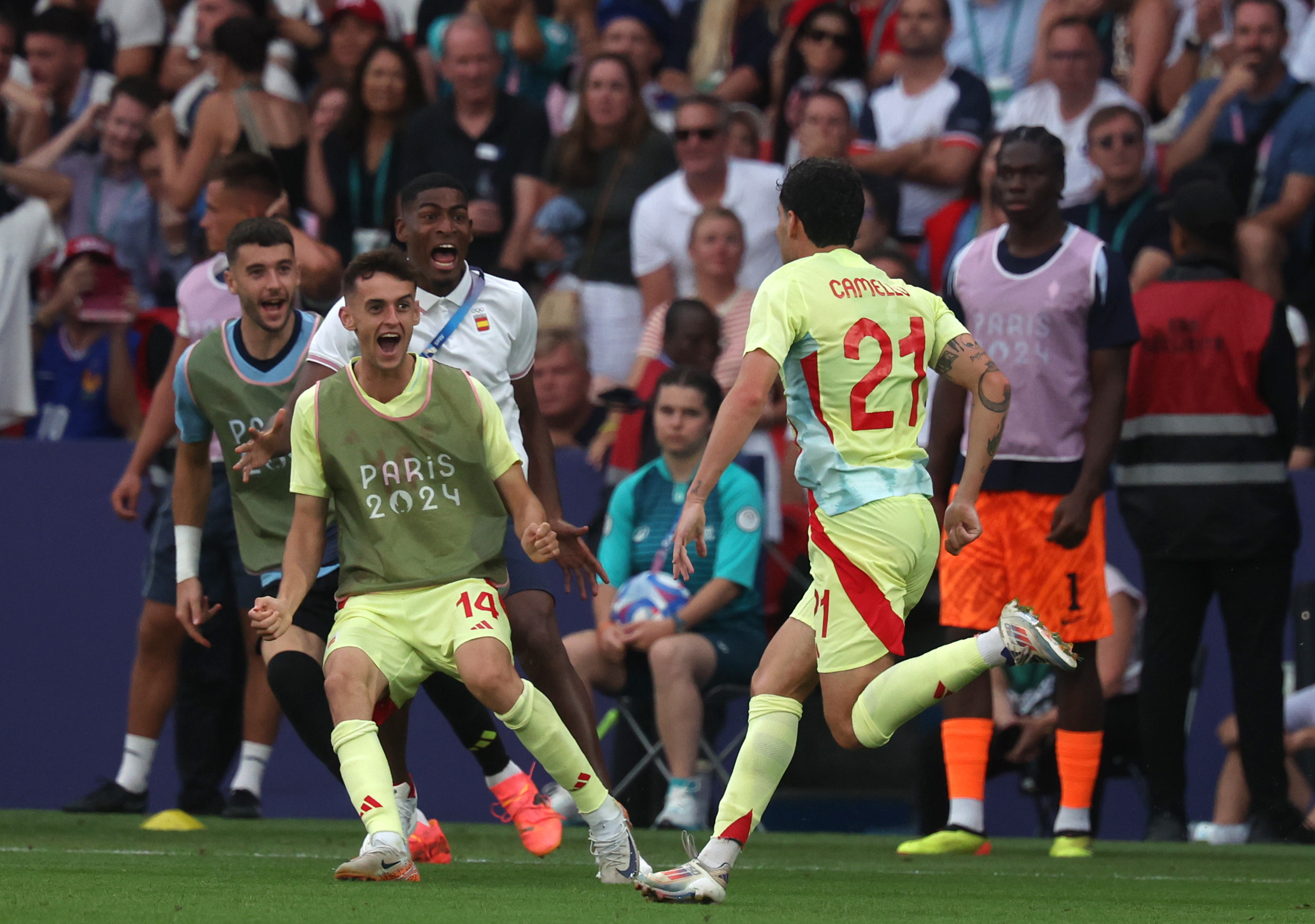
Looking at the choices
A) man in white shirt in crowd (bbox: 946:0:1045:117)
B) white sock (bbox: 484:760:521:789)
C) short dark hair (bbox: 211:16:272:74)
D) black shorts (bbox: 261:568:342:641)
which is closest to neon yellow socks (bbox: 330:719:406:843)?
white sock (bbox: 484:760:521:789)

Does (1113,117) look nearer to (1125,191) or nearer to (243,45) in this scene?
(1125,191)

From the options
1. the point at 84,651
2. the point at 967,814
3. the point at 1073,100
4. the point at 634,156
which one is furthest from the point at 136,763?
the point at 1073,100

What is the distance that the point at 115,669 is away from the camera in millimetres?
9898

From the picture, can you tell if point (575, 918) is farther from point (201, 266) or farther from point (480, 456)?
point (201, 266)

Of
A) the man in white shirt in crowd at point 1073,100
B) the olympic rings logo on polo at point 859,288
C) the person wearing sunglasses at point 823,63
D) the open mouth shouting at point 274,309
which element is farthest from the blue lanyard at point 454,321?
the person wearing sunglasses at point 823,63

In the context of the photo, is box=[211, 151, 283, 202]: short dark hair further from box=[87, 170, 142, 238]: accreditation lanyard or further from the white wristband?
box=[87, 170, 142, 238]: accreditation lanyard

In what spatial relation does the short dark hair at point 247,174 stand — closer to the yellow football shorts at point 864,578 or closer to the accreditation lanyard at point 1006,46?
the yellow football shorts at point 864,578

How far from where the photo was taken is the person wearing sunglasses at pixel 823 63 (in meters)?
11.0

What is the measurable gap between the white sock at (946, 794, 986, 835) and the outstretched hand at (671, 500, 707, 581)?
2.58 meters

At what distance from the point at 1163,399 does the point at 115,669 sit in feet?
17.5

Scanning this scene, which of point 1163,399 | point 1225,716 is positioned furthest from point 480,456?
point 1225,716

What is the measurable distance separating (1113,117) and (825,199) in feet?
14.8

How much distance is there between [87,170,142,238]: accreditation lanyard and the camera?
11.6 meters

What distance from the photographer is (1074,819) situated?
7273 mm
